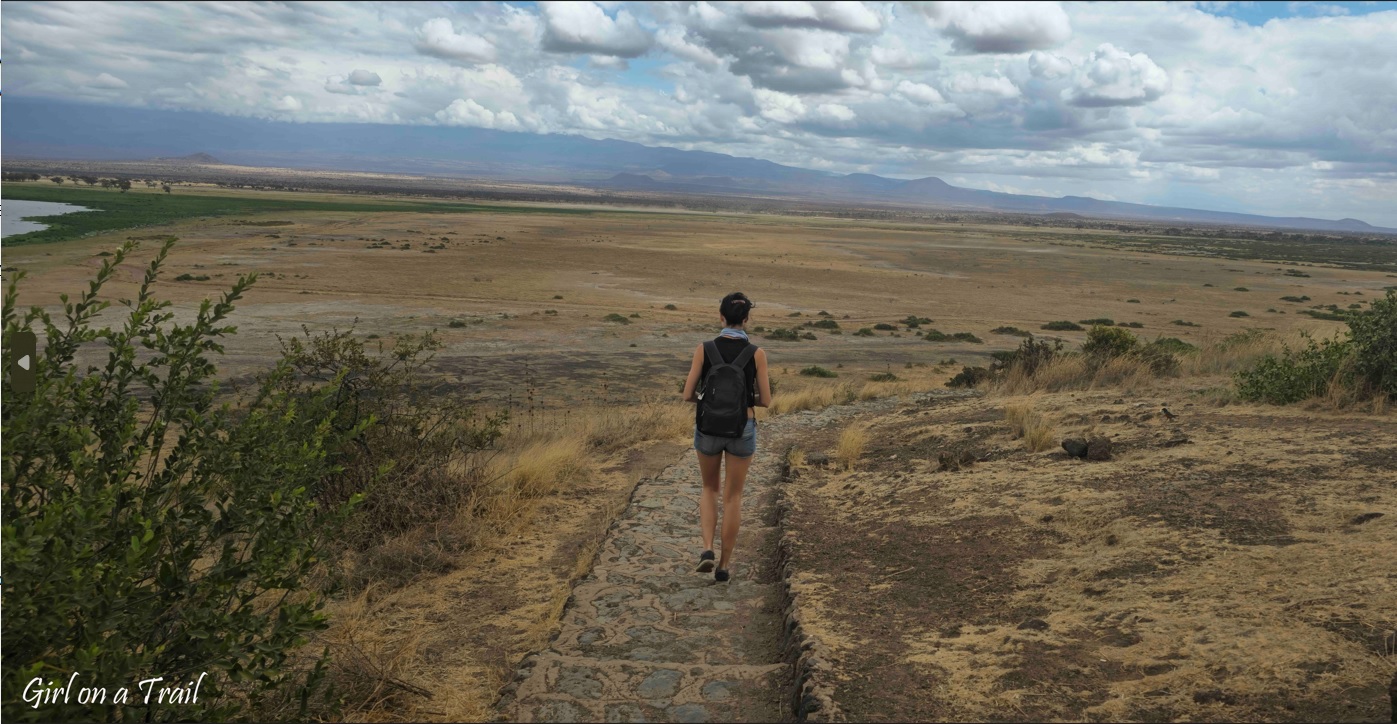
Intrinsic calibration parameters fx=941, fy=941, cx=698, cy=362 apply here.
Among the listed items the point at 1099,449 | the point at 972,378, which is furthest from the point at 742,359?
the point at 972,378

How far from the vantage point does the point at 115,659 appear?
10.6 ft

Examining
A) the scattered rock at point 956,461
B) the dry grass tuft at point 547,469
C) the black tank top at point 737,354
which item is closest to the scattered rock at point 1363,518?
the scattered rock at point 956,461

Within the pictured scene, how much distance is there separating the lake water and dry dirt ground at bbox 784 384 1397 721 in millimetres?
56454

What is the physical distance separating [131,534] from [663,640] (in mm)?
2754

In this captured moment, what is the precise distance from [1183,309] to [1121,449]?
35.8 meters

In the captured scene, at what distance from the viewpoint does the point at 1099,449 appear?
8.00 meters

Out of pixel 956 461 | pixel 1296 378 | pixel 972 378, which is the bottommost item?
pixel 972 378

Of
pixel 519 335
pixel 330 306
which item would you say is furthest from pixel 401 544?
pixel 330 306

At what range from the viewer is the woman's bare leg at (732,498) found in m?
6.04

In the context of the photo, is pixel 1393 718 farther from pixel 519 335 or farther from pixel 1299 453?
pixel 519 335

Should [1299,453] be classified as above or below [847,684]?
above

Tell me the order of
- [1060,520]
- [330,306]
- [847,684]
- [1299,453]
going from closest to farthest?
[847,684] → [1060,520] → [1299,453] → [330,306]

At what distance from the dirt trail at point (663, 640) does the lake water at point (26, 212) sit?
181 ft

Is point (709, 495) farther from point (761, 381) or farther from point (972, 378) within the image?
point (972, 378)
